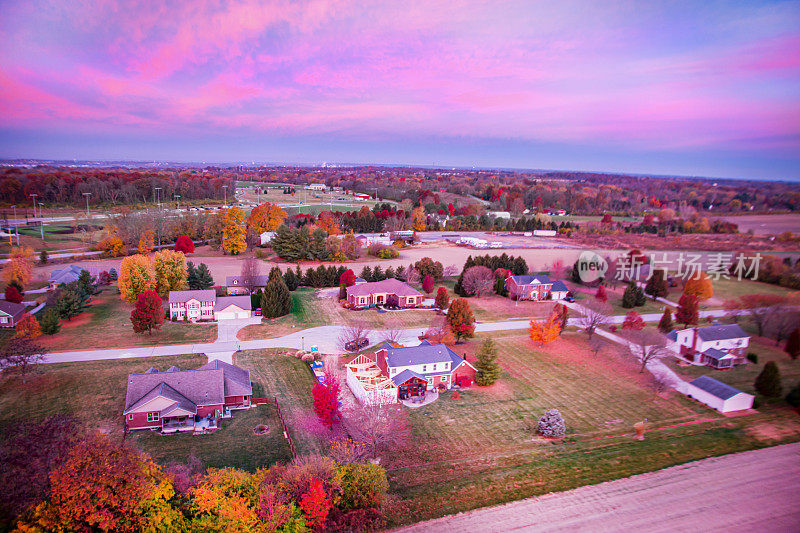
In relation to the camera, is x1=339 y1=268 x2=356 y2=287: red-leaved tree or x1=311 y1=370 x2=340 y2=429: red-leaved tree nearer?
x1=311 y1=370 x2=340 y2=429: red-leaved tree

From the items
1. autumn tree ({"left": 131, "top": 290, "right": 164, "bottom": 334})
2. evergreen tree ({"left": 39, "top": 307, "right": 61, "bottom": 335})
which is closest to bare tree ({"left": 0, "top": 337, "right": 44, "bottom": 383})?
evergreen tree ({"left": 39, "top": 307, "right": 61, "bottom": 335})

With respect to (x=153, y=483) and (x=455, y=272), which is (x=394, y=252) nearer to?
(x=455, y=272)

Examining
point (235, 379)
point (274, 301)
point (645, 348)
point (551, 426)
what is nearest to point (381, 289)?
point (274, 301)

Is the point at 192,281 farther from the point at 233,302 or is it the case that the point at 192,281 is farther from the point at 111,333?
the point at 111,333

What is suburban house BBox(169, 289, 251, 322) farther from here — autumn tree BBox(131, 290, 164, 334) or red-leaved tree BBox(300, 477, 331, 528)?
red-leaved tree BBox(300, 477, 331, 528)

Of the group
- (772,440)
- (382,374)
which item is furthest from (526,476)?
(772,440)

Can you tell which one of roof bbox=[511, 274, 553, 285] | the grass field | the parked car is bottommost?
the grass field
